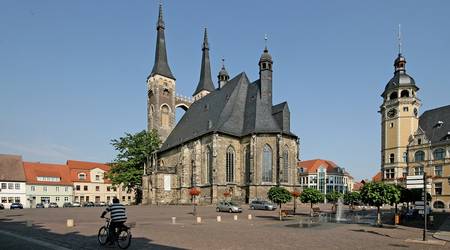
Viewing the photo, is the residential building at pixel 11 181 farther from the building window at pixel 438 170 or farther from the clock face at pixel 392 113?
the building window at pixel 438 170

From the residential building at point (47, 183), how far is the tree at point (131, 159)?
18308 mm

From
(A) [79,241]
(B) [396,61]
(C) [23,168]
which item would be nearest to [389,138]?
(B) [396,61]

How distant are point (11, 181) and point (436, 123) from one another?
76265 millimetres

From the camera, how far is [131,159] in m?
63.6

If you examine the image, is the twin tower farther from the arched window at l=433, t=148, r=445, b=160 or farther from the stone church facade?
the arched window at l=433, t=148, r=445, b=160

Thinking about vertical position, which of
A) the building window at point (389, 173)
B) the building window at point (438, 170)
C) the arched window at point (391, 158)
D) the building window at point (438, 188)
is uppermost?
the arched window at point (391, 158)

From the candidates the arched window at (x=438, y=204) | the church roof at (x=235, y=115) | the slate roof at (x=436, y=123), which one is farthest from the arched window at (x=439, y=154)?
the church roof at (x=235, y=115)

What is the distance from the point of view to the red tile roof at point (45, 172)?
70750 mm

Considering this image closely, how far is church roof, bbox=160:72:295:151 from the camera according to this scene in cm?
5157

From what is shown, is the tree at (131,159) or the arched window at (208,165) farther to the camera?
the tree at (131,159)

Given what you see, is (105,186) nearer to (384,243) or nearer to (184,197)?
(184,197)

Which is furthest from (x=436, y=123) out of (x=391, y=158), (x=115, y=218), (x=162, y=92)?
(x=115, y=218)

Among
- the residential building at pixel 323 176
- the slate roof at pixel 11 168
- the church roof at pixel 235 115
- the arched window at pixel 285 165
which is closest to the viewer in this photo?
the arched window at pixel 285 165

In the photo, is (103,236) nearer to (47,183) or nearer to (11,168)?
(11,168)
